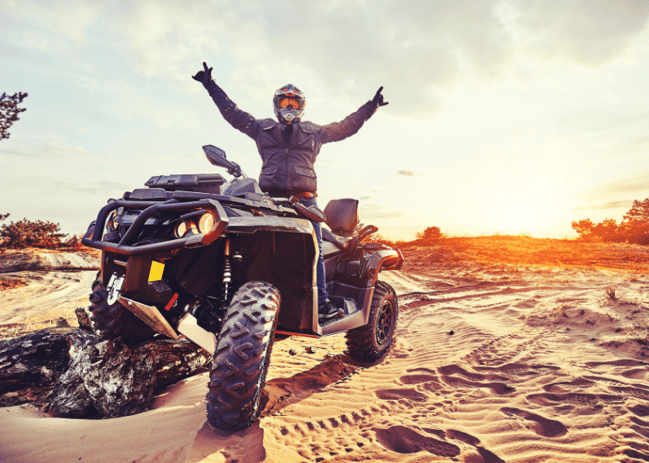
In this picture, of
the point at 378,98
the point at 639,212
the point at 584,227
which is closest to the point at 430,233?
the point at 584,227

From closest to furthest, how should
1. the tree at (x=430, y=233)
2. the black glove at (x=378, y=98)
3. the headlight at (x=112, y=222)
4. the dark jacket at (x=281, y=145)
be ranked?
the headlight at (x=112, y=222)
the dark jacket at (x=281, y=145)
the black glove at (x=378, y=98)
the tree at (x=430, y=233)

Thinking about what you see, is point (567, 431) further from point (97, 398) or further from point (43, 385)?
point (43, 385)

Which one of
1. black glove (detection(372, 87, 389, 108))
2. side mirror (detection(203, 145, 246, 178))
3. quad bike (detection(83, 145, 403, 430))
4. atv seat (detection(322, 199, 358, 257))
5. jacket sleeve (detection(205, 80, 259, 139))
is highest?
black glove (detection(372, 87, 389, 108))

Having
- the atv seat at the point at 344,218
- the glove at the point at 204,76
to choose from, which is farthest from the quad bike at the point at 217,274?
the glove at the point at 204,76

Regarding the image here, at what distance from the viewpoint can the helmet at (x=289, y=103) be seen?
161 inches

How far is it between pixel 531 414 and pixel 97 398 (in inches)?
137

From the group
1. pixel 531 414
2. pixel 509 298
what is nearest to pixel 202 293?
pixel 531 414

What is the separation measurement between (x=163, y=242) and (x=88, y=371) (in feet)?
5.95

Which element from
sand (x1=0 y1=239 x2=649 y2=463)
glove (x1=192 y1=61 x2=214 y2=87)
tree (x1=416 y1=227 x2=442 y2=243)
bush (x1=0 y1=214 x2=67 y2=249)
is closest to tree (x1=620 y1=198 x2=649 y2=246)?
tree (x1=416 y1=227 x2=442 y2=243)

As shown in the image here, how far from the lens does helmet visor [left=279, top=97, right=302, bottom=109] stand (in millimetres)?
4094

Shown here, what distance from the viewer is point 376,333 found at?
4.21 metres

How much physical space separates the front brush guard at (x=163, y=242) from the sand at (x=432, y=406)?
1153mm

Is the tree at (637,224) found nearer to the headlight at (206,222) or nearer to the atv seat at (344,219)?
the atv seat at (344,219)

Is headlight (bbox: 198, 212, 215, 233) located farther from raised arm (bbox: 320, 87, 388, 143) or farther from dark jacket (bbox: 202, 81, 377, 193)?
raised arm (bbox: 320, 87, 388, 143)
